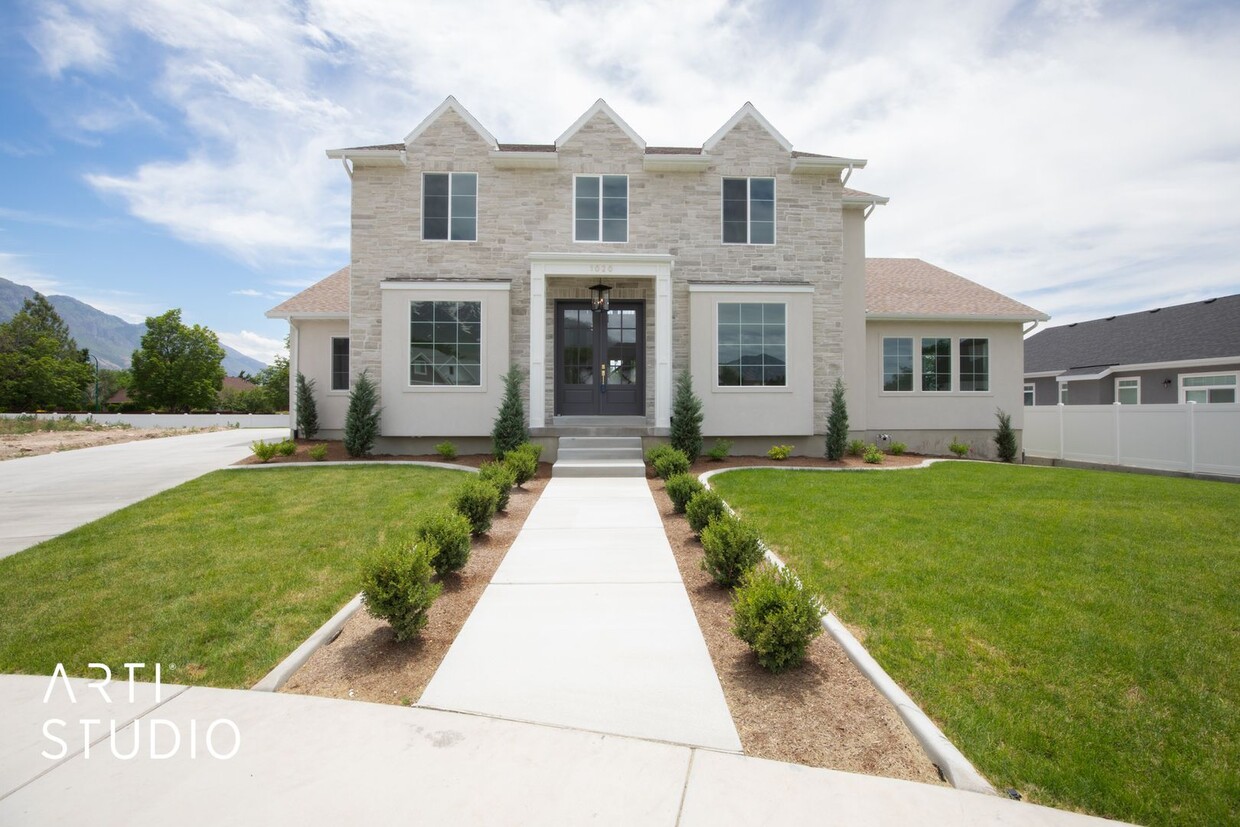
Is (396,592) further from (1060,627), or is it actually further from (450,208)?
(450,208)

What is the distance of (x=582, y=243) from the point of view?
42.7 ft

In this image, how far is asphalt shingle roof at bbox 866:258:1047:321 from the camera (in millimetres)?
14914

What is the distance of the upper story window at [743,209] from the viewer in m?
13.2

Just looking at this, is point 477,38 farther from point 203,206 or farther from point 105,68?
point 203,206

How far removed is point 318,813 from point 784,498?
7.04 metres

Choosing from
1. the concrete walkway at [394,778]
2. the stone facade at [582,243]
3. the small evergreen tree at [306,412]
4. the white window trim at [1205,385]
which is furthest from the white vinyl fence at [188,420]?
the white window trim at [1205,385]

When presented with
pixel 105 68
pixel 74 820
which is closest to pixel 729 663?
pixel 74 820

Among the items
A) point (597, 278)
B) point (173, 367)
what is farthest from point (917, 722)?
point (173, 367)

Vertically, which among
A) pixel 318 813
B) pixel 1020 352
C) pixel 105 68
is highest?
pixel 105 68

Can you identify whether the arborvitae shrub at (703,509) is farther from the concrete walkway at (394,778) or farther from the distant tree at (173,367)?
the distant tree at (173,367)

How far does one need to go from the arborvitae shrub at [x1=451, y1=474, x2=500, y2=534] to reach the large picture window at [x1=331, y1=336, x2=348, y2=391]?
10019 millimetres

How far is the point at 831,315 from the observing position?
1338 cm

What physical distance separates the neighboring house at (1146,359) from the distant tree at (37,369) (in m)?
57.2

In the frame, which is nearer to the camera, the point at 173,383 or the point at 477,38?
the point at 477,38
